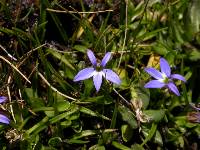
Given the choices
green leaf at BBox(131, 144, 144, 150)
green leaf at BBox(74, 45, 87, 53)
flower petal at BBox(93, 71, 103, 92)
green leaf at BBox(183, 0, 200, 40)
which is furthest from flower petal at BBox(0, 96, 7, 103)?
green leaf at BBox(183, 0, 200, 40)

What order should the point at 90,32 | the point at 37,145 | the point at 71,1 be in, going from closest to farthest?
1. the point at 37,145
2. the point at 90,32
3. the point at 71,1

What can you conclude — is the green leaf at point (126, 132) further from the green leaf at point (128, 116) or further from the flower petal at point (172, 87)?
the flower petal at point (172, 87)

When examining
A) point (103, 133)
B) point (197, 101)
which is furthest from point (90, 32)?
point (197, 101)

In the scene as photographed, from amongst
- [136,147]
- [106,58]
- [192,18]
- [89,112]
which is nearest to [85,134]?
[89,112]

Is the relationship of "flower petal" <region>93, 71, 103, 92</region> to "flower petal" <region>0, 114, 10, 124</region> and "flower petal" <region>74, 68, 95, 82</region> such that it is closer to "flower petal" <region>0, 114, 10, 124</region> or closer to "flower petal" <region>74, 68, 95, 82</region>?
"flower petal" <region>74, 68, 95, 82</region>

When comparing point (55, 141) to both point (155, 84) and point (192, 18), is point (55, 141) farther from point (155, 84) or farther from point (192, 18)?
point (192, 18)

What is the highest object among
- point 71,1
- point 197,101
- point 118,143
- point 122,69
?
point 71,1

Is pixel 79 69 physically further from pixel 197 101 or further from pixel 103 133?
pixel 197 101
